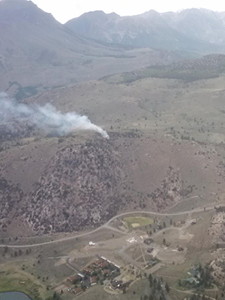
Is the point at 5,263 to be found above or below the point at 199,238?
below

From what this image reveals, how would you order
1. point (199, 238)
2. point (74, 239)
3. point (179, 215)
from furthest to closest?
1. point (179, 215)
2. point (74, 239)
3. point (199, 238)

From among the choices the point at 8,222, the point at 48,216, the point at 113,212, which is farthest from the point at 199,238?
the point at 8,222

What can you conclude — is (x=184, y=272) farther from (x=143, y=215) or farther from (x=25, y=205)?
(x=25, y=205)

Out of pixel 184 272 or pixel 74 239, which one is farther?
pixel 74 239

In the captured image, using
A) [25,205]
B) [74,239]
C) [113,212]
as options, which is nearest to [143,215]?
[113,212]

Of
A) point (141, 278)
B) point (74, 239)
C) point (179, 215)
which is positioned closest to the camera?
point (141, 278)

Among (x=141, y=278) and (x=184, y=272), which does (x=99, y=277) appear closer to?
(x=141, y=278)

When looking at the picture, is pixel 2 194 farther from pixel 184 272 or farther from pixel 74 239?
pixel 184 272

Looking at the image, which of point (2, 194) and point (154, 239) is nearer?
point (154, 239)
